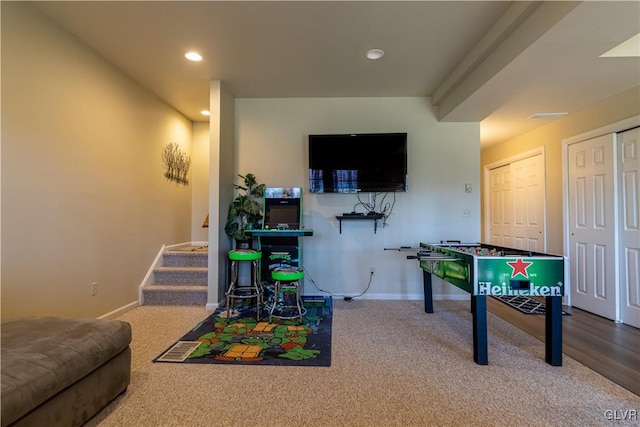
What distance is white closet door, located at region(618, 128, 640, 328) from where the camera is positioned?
3.04 m

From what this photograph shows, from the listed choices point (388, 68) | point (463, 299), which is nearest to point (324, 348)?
point (463, 299)

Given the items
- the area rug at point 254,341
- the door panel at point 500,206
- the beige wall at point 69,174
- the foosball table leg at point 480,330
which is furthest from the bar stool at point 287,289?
the door panel at point 500,206

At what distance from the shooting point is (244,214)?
3768mm

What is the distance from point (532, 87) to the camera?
297cm

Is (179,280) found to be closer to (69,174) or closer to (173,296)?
(173,296)

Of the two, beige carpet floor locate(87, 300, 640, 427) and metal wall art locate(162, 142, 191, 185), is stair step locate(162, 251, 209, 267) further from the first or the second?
beige carpet floor locate(87, 300, 640, 427)

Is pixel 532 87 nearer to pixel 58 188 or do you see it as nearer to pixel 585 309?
pixel 585 309

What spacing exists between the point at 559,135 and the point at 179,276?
540 cm

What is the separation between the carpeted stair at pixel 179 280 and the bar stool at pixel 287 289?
3.29 feet

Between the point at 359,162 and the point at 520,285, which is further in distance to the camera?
the point at 359,162

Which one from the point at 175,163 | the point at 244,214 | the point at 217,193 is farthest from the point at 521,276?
the point at 175,163

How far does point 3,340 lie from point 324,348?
1942mm

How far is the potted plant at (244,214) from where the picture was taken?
364 cm

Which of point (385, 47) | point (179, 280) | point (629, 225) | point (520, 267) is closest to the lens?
point (520, 267)
